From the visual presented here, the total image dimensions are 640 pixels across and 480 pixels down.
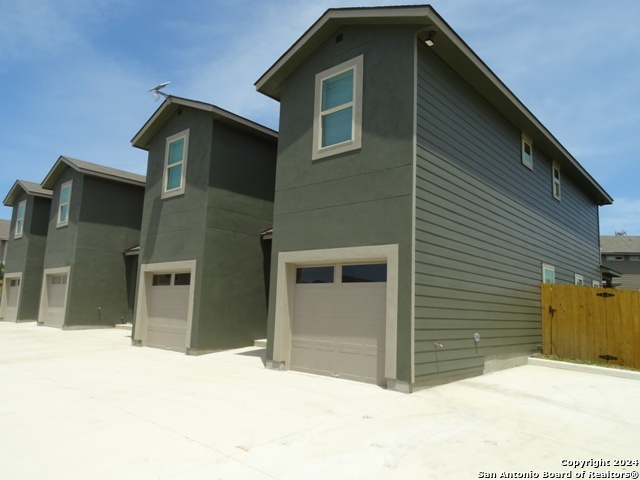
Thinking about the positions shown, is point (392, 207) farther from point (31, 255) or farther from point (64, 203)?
point (31, 255)

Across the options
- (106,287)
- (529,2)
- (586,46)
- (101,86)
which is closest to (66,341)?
(106,287)

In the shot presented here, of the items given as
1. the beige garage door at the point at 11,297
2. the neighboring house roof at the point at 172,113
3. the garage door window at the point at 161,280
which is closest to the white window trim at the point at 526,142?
the neighboring house roof at the point at 172,113

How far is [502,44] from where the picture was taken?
10266 millimetres

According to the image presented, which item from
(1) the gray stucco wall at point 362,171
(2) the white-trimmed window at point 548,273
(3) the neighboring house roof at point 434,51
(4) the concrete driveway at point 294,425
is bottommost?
(4) the concrete driveway at point 294,425

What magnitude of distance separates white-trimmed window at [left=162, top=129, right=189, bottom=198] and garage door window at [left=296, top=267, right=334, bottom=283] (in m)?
5.30

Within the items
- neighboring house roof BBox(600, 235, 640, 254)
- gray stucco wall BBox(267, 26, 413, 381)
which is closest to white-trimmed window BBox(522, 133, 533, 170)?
gray stucco wall BBox(267, 26, 413, 381)

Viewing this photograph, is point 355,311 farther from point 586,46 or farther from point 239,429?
point 586,46

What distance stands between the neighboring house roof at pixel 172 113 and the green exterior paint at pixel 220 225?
6.9 inches

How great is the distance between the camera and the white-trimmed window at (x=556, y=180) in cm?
1445

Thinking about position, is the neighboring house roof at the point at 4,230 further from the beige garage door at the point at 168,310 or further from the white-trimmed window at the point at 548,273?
the white-trimmed window at the point at 548,273

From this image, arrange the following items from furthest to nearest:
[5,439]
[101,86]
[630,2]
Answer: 1. [101,86]
2. [630,2]
3. [5,439]

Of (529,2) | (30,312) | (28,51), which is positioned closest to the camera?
(529,2)

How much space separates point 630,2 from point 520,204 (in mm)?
4976

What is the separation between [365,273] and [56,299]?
53.9ft
